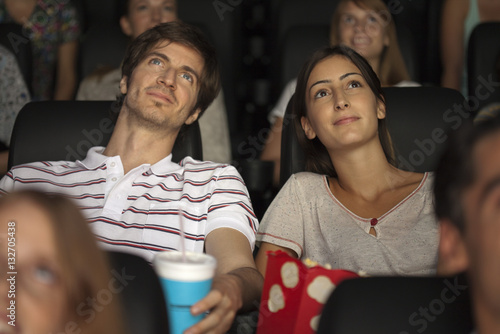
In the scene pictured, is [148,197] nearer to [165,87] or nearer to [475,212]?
[165,87]

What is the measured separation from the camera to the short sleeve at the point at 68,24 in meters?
2.89

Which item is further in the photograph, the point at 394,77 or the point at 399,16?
the point at 399,16

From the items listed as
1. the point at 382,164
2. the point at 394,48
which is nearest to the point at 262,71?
the point at 394,48

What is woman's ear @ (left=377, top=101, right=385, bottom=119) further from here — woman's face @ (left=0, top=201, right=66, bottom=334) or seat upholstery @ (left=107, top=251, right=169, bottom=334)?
woman's face @ (left=0, top=201, right=66, bottom=334)

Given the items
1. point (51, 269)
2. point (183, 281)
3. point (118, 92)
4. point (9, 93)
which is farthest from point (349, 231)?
point (9, 93)

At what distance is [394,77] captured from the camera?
7.80ft

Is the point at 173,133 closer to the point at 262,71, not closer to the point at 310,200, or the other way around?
the point at 310,200

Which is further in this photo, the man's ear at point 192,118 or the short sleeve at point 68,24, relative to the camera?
the short sleeve at point 68,24

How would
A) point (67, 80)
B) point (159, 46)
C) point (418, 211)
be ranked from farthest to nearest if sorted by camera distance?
point (67, 80) → point (159, 46) → point (418, 211)

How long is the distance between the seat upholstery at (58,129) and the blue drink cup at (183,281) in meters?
0.88

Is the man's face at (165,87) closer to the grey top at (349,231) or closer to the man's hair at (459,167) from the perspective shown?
the grey top at (349,231)

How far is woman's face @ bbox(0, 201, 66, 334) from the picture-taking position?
667mm

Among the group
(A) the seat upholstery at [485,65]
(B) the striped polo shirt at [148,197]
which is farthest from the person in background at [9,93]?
(A) the seat upholstery at [485,65]

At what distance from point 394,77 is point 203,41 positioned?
34.0 inches
